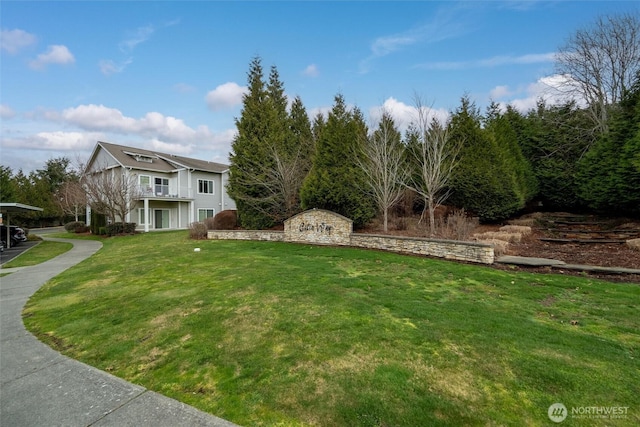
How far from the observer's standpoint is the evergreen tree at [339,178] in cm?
1320

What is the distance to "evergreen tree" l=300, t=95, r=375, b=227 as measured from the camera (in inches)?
520

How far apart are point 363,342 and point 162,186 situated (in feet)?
91.1

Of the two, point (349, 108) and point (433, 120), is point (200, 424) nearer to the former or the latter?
point (433, 120)

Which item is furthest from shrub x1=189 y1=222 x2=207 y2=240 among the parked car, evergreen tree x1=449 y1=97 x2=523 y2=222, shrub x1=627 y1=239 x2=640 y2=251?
shrub x1=627 y1=239 x2=640 y2=251

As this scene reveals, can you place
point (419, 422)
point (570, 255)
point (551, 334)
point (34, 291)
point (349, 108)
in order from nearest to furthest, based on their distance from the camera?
point (419, 422) → point (551, 334) → point (34, 291) → point (570, 255) → point (349, 108)

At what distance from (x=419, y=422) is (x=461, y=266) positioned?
664 cm

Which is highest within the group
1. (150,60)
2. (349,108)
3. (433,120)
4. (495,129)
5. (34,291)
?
(349,108)

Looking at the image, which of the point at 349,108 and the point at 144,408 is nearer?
the point at 144,408

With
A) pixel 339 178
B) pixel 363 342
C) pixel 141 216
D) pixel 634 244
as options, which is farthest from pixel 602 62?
pixel 141 216

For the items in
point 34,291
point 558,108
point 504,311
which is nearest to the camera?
point 504,311

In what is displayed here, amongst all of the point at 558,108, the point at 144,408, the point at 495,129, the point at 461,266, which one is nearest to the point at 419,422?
the point at 144,408

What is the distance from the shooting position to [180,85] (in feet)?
59.9

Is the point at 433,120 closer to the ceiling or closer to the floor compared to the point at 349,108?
closer to the floor

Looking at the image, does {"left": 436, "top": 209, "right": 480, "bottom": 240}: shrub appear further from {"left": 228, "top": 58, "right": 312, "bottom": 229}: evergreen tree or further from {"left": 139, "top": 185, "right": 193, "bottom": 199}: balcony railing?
{"left": 139, "top": 185, "right": 193, "bottom": 199}: balcony railing
